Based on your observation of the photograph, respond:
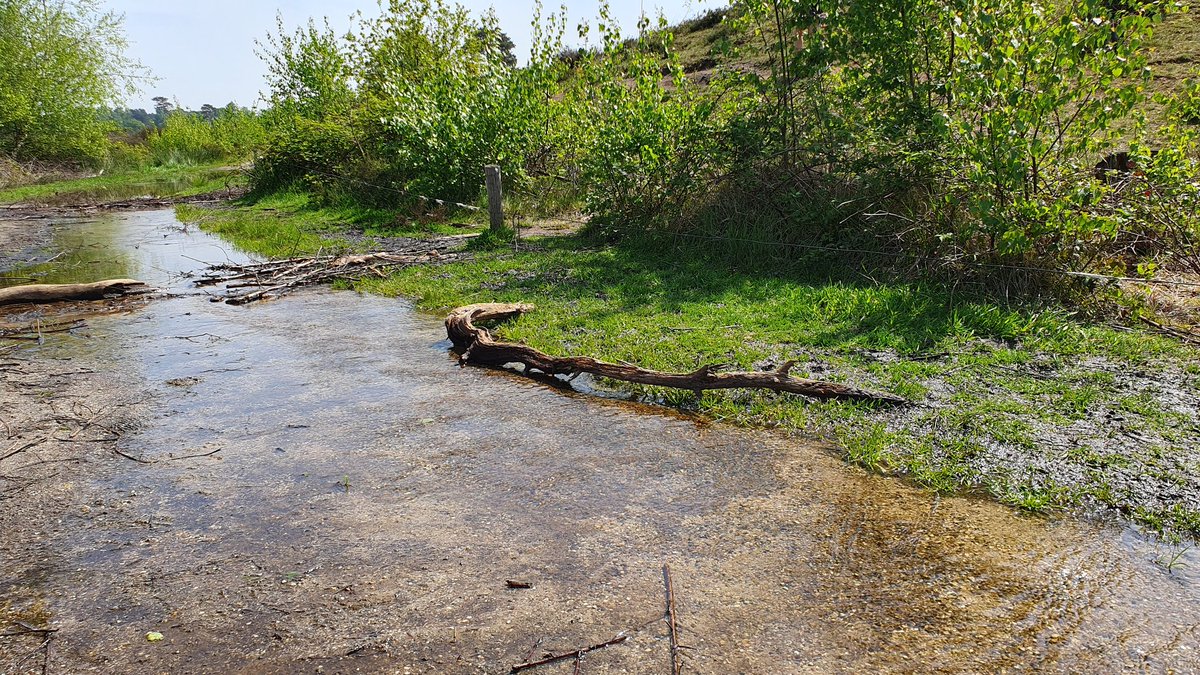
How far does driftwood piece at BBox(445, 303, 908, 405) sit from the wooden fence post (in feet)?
18.6

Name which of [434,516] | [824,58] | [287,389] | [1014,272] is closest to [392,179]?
[824,58]

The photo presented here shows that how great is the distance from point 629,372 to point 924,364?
207 cm

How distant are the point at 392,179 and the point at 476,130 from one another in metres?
3.41

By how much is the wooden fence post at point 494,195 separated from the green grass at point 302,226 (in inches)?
50.6

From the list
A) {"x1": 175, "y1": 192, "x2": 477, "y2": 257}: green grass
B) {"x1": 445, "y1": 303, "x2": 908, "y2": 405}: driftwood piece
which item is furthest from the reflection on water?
{"x1": 445, "y1": 303, "x2": 908, "y2": 405}: driftwood piece

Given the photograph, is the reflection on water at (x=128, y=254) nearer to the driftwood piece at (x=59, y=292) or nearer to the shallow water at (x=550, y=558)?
the driftwood piece at (x=59, y=292)

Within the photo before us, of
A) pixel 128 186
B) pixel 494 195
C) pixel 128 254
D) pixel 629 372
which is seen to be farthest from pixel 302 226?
pixel 128 186

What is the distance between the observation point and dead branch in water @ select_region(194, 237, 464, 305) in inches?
363

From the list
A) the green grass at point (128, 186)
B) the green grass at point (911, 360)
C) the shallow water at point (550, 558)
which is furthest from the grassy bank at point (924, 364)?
the green grass at point (128, 186)

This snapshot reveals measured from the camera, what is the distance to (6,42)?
3197 centimetres

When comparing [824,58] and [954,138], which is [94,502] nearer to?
[954,138]

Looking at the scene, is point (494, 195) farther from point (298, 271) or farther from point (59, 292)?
point (59, 292)

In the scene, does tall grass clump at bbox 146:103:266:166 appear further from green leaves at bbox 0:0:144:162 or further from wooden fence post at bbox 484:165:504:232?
wooden fence post at bbox 484:165:504:232

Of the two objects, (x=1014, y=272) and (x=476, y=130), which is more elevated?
(x=476, y=130)
